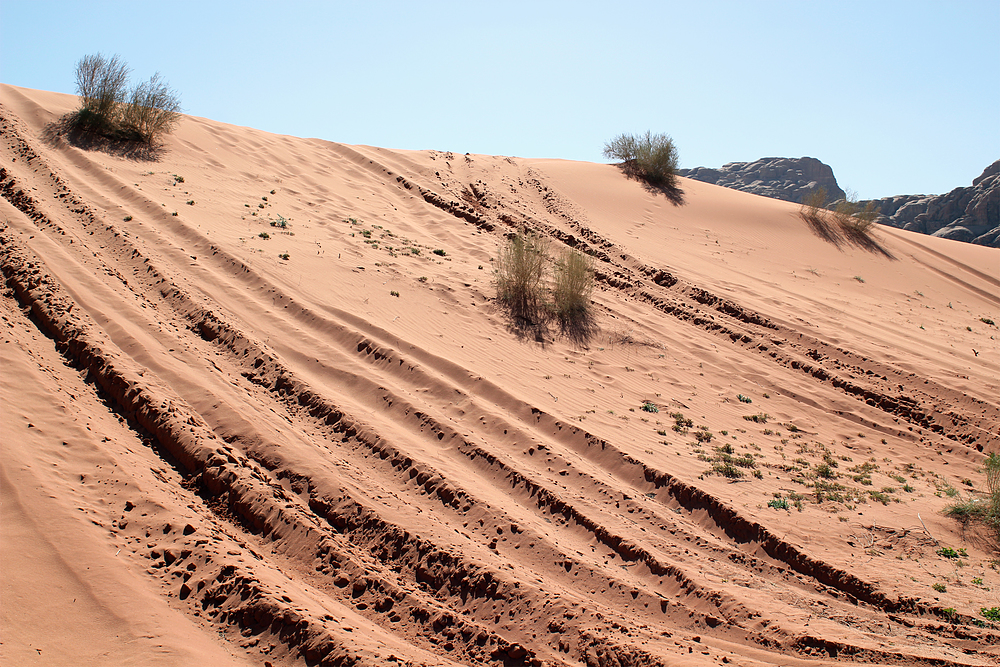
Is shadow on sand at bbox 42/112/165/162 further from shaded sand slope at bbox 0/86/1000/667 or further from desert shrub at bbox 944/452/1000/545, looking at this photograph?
desert shrub at bbox 944/452/1000/545

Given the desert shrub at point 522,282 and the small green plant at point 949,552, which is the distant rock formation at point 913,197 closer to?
the desert shrub at point 522,282

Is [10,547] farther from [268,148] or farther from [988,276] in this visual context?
[988,276]

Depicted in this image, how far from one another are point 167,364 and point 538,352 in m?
4.10

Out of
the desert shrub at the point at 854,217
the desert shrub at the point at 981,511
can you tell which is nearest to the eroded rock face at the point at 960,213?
the desert shrub at the point at 854,217

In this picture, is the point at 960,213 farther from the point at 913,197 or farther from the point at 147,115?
the point at 147,115

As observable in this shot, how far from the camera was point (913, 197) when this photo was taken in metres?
38.1

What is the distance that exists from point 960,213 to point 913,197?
16.4ft

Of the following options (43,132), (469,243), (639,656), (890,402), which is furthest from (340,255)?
(890,402)

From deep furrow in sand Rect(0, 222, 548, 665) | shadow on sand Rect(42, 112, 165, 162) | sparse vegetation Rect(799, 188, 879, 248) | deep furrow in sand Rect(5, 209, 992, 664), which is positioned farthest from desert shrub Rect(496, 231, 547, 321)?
sparse vegetation Rect(799, 188, 879, 248)

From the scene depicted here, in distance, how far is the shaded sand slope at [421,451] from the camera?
351cm

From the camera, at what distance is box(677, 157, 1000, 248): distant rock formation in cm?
3169

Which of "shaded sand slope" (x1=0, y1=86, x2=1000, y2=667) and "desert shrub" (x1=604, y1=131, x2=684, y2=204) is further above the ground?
"desert shrub" (x1=604, y1=131, x2=684, y2=204)

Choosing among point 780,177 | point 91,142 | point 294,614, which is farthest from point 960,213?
point 294,614

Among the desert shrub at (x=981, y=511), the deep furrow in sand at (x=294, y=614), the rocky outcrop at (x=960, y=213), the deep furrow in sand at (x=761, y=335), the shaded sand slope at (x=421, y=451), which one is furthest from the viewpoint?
the rocky outcrop at (x=960, y=213)
